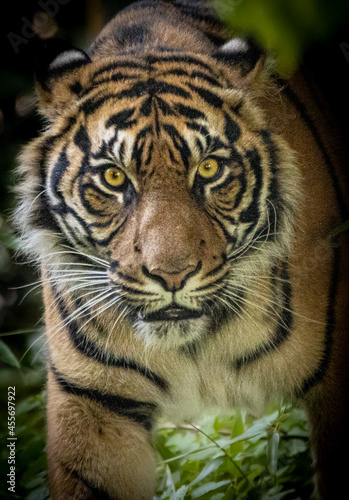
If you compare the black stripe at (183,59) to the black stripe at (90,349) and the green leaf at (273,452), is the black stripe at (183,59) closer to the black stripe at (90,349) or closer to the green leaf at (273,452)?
the black stripe at (90,349)

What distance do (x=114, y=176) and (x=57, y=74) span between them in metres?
A: 0.20

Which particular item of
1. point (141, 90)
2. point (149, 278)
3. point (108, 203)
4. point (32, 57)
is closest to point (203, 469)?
point (149, 278)

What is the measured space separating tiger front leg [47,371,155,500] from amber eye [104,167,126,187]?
381 mm

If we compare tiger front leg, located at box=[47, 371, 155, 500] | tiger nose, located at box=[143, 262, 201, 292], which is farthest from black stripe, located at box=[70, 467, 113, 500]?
tiger nose, located at box=[143, 262, 201, 292]

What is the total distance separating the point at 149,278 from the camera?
2.76 ft

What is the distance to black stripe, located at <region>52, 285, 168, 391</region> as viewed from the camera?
996 mm

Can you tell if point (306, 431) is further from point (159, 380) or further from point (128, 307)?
point (128, 307)

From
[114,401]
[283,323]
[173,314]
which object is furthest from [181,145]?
[114,401]

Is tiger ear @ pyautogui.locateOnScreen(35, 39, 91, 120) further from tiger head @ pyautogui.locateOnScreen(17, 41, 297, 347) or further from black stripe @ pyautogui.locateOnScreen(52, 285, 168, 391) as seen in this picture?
black stripe @ pyautogui.locateOnScreen(52, 285, 168, 391)

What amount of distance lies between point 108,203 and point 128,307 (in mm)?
178

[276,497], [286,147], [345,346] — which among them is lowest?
[276,497]

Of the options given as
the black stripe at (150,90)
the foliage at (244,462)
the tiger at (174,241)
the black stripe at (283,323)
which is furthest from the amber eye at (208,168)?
the foliage at (244,462)

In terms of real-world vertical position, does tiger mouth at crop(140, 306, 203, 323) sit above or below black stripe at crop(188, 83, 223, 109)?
below

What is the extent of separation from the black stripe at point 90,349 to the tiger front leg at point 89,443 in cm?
6
